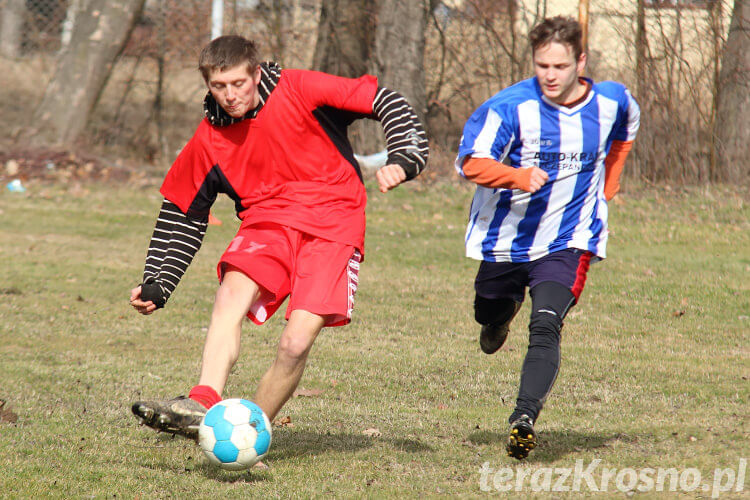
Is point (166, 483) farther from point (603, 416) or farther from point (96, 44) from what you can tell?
point (96, 44)

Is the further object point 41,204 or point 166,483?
point 41,204

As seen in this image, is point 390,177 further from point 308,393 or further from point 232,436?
point 308,393

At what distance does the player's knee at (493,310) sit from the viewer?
17.7 ft

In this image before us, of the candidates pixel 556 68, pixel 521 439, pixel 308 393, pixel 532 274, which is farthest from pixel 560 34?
pixel 308 393

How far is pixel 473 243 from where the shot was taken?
507cm

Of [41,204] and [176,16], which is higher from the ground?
[176,16]

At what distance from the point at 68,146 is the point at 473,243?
40.3 feet

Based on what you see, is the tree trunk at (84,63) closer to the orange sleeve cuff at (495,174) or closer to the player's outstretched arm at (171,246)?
the player's outstretched arm at (171,246)

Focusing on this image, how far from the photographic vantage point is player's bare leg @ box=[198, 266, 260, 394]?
431 centimetres

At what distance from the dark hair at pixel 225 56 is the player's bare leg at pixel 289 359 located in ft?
3.75

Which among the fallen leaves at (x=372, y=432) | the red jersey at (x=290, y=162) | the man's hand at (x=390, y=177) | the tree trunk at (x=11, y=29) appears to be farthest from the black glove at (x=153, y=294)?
the tree trunk at (x=11, y=29)

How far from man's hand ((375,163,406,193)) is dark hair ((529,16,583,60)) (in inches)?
41.3

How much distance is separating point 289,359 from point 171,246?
80 cm

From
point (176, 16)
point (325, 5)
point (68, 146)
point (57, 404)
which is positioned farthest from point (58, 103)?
point (57, 404)
